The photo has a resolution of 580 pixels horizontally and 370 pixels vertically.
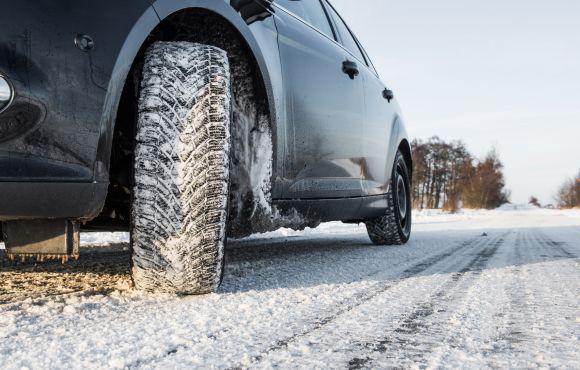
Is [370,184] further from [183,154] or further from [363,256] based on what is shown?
[183,154]

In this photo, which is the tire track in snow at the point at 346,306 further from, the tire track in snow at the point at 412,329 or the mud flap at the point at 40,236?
the mud flap at the point at 40,236

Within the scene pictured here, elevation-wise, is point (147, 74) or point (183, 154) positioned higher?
point (147, 74)

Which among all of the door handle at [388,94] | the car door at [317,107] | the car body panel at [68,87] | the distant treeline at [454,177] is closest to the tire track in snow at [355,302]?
the car door at [317,107]

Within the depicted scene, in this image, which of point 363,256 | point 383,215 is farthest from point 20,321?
point 383,215

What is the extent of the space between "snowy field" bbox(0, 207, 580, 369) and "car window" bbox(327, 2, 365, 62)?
1.87 m

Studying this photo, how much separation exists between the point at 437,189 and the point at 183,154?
193 feet

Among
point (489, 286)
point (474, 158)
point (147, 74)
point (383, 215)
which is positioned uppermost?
point (474, 158)

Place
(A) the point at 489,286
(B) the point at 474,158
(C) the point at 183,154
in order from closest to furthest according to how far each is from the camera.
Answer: (C) the point at 183,154, (A) the point at 489,286, (B) the point at 474,158

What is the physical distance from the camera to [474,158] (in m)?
56.9

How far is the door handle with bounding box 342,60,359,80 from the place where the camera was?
297 cm

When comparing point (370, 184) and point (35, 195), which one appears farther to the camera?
point (370, 184)

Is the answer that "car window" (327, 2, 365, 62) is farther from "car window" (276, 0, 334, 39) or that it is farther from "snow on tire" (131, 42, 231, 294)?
"snow on tire" (131, 42, 231, 294)

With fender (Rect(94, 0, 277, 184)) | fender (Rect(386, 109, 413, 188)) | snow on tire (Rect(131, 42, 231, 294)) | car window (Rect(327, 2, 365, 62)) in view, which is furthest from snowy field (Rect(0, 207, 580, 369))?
car window (Rect(327, 2, 365, 62))

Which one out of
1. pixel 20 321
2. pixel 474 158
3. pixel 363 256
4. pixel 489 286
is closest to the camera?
pixel 20 321
